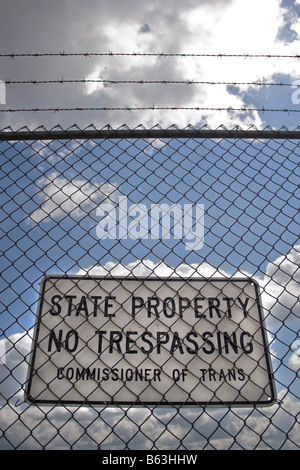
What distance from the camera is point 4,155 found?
7.97 feet

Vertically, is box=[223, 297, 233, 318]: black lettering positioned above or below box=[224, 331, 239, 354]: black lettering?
above

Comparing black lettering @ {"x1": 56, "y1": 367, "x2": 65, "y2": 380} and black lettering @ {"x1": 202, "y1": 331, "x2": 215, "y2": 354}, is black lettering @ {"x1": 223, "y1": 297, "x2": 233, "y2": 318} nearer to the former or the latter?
black lettering @ {"x1": 202, "y1": 331, "x2": 215, "y2": 354}

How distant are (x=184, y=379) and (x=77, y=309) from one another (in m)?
0.72

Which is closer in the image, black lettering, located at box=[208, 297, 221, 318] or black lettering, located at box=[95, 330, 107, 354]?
black lettering, located at box=[95, 330, 107, 354]

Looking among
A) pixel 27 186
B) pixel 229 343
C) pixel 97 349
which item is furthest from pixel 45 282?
pixel 229 343

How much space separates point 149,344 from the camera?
1.91m

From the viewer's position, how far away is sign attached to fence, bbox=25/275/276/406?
1.81 metres

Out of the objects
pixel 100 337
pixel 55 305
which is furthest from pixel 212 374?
pixel 55 305

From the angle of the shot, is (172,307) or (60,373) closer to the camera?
(60,373)

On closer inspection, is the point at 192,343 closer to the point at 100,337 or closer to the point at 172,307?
the point at 172,307

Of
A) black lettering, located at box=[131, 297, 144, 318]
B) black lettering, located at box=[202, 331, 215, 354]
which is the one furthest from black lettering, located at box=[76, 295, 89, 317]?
black lettering, located at box=[202, 331, 215, 354]

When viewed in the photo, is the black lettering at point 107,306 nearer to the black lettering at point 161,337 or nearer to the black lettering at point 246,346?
the black lettering at point 161,337
